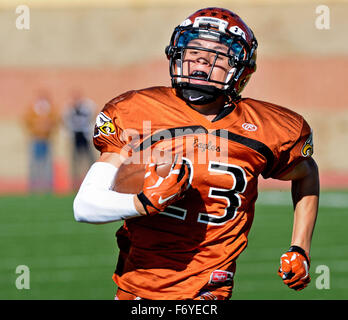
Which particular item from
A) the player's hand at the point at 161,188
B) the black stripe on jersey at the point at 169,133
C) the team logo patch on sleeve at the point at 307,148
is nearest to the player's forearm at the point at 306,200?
the team logo patch on sleeve at the point at 307,148

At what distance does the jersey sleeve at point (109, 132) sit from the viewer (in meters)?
3.06

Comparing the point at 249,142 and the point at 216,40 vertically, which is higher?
the point at 216,40

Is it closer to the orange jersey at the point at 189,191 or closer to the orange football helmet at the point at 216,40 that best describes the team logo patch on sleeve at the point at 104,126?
the orange jersey at the point at 189,191

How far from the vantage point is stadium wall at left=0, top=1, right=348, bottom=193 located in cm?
1977

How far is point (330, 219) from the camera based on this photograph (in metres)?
10.6

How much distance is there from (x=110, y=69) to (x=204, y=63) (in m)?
18.8

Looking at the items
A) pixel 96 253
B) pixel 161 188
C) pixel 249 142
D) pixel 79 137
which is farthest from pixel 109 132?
pixel 79 137

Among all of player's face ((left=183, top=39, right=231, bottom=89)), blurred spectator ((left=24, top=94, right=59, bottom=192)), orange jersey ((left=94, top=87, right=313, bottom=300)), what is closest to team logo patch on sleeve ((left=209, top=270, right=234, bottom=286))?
orange jersey ((left=94, top=87, right=313, bottom=300))

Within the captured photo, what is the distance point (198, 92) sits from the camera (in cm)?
316

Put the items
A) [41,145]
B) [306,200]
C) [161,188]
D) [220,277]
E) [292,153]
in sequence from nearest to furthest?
[161,188], [220,277], [292,153], [306,200], [41,145]

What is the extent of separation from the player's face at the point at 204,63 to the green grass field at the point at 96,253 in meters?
3.46

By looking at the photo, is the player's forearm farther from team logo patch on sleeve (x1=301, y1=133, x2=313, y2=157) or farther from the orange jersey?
the orange jersey

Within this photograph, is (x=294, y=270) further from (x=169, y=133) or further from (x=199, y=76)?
(x=199, y=76)
